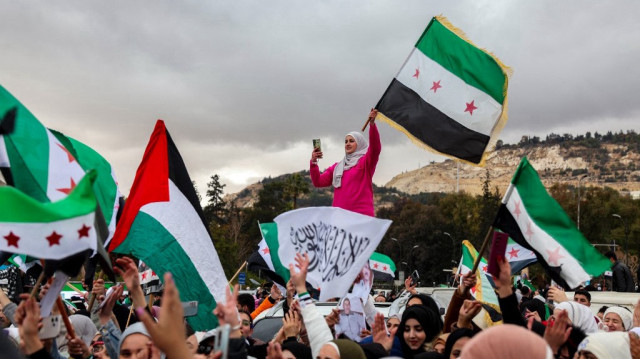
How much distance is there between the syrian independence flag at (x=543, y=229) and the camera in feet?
18.7

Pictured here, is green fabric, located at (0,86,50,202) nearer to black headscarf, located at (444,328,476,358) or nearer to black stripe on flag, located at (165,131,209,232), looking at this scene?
black stripe on flag, located at (165,131,209,232)

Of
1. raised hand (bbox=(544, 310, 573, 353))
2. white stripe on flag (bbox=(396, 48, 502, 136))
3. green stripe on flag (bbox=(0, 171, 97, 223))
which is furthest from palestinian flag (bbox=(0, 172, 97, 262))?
white stripe on flag (bbox=(396, 48, 502, 136))

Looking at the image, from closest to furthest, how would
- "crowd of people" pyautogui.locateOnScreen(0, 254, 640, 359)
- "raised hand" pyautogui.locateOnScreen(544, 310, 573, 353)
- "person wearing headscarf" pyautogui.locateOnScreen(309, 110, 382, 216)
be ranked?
1. "crowd of people" pyautogui.locateOnScreen(0, 254, 640, 359)
2. "raised hand" pyautogui.locateOnScreen(544, 310, 573, 353)
3. "person wearing headscarf" pyautogui.locateOnScreen(309, 110, 382, 216)

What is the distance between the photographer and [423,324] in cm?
594

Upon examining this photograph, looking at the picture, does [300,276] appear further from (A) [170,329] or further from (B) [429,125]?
(B) [429,125]

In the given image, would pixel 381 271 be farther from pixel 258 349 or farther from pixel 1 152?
pixel 1 152

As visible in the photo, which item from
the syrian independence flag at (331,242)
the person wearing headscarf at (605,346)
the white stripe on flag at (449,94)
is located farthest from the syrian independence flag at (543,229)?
the white stripe on flag at (449,94)

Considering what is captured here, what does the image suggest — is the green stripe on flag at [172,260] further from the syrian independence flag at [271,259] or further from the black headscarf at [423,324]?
the black headscarf at [423,324]

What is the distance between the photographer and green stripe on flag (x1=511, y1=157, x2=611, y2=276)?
574cm

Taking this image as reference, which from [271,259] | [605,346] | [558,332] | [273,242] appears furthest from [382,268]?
[558,332]

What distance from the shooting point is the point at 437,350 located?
5.63 meters

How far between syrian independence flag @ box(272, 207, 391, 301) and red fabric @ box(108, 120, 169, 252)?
1.09 meters

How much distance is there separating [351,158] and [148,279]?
3207 mm

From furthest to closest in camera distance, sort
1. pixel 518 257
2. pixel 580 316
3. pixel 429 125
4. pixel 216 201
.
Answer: pixel 216 201 → pixel 518 257 → pixel 429 125 → pixel 580 316
